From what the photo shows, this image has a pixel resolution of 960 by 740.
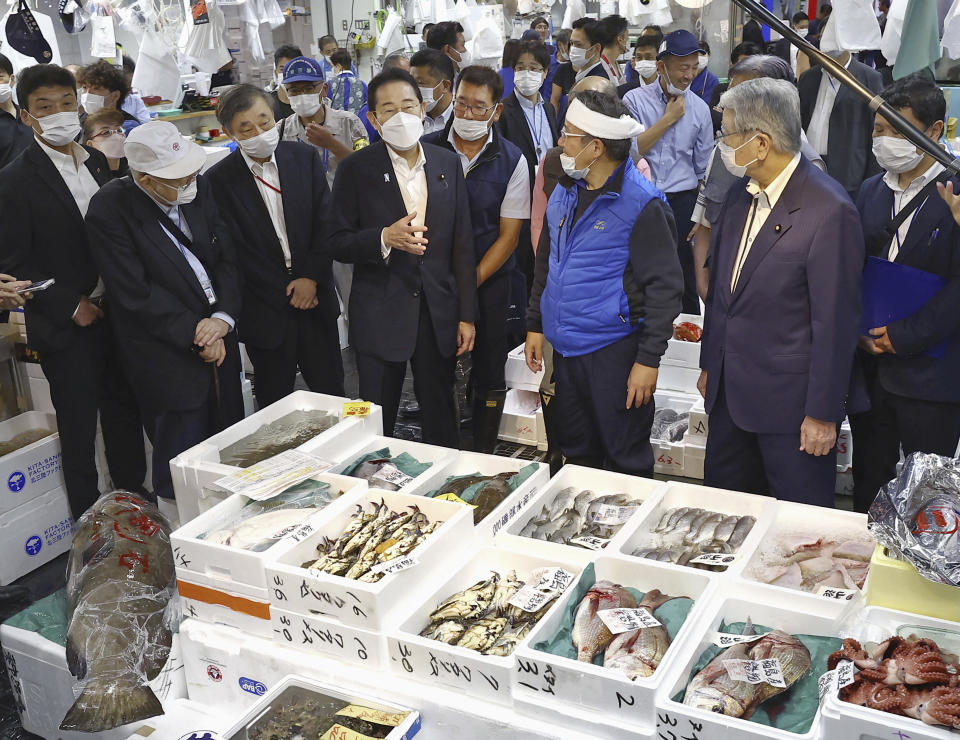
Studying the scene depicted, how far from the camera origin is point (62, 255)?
12.1 feet

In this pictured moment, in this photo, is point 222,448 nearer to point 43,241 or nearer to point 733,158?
point 43,241

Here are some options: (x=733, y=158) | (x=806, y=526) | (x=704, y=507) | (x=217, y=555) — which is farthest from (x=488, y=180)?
(x=217, y=555)

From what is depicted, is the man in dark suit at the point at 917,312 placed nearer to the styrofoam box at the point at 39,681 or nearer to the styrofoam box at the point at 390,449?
the styrofoam box at the point at 390,449

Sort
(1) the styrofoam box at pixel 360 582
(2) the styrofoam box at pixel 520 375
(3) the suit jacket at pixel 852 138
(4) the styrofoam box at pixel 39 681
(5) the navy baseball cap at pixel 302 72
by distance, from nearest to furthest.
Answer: (1) the styrofoam box at pixel 360 582 < (4) the styrofoam box at pixel 39 681 < (3) the suit jacket at pixel 852 138 < (2) the styrofoam box at pixel 520 375 < (5) the navy baseball cap at pixel 302 72

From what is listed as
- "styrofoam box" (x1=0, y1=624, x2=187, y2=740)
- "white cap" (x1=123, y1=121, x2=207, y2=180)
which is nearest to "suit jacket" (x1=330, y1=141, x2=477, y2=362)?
"white cap" (x1=123, y1=121, x2=207, y2=180)

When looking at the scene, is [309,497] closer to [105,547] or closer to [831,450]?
[105,547]

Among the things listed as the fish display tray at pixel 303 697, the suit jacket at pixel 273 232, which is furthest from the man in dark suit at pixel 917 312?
the suit jacket at pixel 273 232

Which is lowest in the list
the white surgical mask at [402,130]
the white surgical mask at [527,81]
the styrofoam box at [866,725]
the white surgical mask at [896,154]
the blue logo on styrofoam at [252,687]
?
the blue logo on styrofoam at [252,687]

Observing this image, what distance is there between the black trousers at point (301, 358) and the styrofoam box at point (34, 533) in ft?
3.14

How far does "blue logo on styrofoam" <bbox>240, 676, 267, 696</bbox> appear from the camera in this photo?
88.0 inches

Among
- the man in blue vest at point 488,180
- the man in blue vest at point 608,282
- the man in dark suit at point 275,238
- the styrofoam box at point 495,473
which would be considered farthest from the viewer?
the man in blue vest at point 488,180

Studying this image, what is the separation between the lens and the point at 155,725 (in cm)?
229

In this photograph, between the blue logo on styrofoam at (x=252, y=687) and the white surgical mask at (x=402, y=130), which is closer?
the blue logo on styrofoam at (x=252, y=687)

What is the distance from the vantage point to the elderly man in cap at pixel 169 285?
11.0ft
